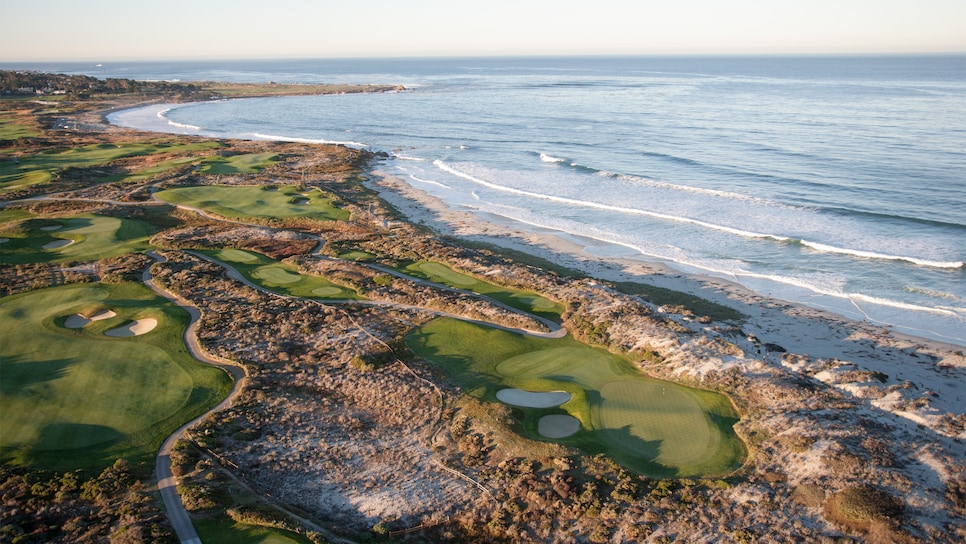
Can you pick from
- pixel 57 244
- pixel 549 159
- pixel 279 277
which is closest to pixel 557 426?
pixel 279 277

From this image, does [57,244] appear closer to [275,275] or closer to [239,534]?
[275,275]

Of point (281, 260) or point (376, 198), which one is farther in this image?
point (376, 198)

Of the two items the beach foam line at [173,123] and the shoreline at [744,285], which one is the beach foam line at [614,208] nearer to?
the shoreline at [744,285]

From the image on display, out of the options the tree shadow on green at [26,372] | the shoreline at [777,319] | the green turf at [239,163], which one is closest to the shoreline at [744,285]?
the shoreline at [777,319]

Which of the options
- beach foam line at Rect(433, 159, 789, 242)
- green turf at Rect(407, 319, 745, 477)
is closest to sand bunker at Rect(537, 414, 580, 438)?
green turf at Rect(407, 319, 745, 477)

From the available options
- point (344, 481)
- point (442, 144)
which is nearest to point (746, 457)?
point (344, 481)

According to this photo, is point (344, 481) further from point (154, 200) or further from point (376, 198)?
point (154, 200)
